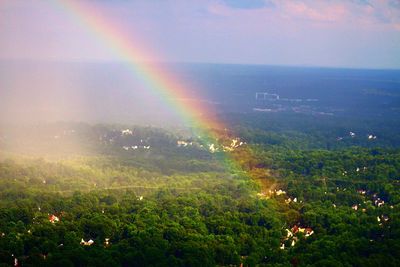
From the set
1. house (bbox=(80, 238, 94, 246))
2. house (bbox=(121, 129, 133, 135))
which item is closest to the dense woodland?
house (bbox=(80, 238, 94, 246))

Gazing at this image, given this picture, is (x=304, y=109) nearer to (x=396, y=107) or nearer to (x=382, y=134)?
(x=396, y=107)

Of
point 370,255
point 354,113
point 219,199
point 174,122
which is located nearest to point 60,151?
point 219,199

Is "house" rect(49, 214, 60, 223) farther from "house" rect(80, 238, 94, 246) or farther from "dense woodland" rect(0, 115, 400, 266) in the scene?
"house" rect(80, 238, 94, 246)

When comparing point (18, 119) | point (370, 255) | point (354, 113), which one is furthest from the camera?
point (354, 113)

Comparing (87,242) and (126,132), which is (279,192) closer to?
(87,242)

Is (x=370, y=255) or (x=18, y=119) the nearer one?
(x=370, y=255)

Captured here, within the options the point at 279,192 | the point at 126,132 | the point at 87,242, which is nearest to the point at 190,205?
the point at 279,192

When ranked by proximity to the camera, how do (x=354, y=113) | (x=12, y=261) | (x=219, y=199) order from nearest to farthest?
(x=12, y=261) → (x=219, y=199) → (x=354, y=113)

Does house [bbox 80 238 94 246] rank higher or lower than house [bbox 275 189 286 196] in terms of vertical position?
higher
